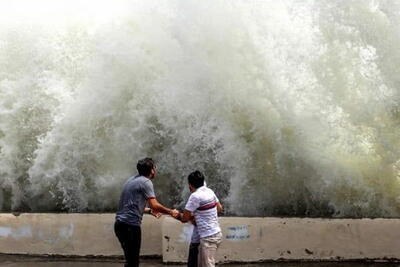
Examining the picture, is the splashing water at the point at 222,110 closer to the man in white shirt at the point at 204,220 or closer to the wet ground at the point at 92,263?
the wet ground at the point at 92,263

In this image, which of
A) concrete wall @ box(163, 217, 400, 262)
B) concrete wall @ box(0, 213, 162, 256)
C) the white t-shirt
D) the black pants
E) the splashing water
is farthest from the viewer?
the splashing water

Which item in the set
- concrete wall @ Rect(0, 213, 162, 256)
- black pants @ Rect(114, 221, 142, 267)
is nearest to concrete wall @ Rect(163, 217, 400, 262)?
concrete wall @ Rect(0, 213, 162, 256)

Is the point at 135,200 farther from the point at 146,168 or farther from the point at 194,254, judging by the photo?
the point at 194,254

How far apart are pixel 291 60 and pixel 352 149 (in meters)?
1.75

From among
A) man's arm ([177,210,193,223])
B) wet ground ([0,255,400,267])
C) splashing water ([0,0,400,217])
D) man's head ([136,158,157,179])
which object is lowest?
wet ground ([0,255,400,267])

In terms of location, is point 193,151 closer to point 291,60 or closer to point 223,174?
point 223,174

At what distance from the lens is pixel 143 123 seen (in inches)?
408

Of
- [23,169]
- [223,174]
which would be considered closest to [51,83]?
[23,169]

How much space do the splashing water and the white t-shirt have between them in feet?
10.4

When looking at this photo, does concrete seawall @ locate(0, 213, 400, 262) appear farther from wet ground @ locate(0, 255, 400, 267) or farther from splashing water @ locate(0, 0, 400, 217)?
splashing water @ locate(0, 0, 400, 217)

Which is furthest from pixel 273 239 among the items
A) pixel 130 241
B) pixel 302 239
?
pixel 130 241

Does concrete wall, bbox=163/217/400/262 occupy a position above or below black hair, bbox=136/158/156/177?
below

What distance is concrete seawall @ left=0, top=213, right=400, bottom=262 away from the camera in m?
7.46

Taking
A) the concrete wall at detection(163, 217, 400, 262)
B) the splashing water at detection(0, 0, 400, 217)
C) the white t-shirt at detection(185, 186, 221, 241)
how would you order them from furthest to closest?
1. the splashing water at detection(0, 0, 400, 217)
2. the concrete wall at detection(163, 217, 400, 262)
3. the white t-shirt at detection(185, 186, 221, 241)
